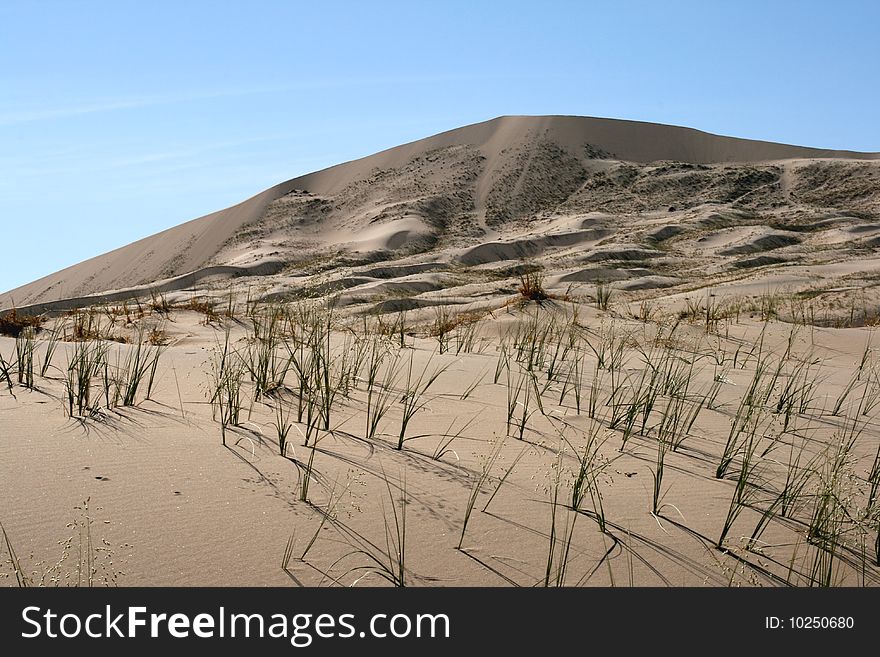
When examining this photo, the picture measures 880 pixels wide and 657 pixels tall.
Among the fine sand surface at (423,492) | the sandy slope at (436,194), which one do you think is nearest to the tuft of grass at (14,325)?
the fine sand surface at (423,492)

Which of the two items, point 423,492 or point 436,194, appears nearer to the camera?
point 423,492

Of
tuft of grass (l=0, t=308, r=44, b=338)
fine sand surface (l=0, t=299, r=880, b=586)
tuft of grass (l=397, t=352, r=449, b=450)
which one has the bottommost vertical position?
fine sand surface (l=0, t=299, r=880, b=586)

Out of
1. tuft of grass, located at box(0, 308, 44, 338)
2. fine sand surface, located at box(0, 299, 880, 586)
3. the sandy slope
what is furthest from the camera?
the sandy slope

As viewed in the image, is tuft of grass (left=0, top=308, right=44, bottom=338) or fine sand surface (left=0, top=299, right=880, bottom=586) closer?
fine sand surface (left=0, top=299, right=880, bottom=586)

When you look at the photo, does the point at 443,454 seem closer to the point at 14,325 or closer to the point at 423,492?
the point at 423,492

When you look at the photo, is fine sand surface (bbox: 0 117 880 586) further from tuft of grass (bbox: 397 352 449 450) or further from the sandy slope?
the sandy slope

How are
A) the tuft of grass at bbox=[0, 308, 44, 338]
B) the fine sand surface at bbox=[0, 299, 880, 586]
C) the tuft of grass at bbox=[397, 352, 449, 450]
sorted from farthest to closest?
the tuft of grass at bbox=[0, 308, 44, 338], the tuft of grass at bbox=[397, 352, 449, 450], the fine sand surface at bbox=[0, 299, 880, 586]

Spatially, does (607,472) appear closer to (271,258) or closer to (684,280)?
(684,280)

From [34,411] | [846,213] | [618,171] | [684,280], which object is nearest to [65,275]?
[618,171]

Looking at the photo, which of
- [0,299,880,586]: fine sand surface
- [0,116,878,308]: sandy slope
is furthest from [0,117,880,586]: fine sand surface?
[0,116,878,308]: sandy slope

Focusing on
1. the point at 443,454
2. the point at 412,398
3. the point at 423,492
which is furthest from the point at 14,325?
the point at 423,492

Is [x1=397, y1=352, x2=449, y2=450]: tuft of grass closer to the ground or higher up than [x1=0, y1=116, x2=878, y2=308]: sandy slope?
closer to the ground
